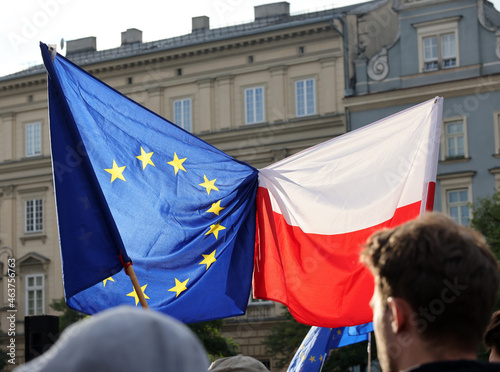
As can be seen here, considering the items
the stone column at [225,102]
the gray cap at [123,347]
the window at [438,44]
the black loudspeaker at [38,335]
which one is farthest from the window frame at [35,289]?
the gray cap at [123,347]

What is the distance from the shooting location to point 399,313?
8.08ft

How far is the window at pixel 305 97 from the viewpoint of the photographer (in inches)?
1470

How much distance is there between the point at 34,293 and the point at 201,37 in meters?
13.4

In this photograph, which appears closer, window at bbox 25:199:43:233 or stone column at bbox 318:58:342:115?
stone column at bbox 318:58:342:115

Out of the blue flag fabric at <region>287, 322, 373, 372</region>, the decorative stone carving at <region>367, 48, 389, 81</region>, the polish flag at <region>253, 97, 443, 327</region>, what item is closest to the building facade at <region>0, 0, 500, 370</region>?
the decorative stone carving at <region>367, 48, 389, 81</region>

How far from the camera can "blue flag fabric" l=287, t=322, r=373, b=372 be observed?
943 centimetres

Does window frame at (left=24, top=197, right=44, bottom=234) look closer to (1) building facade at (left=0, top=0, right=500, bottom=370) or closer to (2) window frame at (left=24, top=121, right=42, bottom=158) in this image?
(1) building facade at (left=0, top=0, right=500, bottom=370)

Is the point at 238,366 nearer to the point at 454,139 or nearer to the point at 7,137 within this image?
the point at 454,139

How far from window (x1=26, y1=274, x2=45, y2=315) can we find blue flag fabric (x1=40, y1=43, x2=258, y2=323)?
35.1 metres

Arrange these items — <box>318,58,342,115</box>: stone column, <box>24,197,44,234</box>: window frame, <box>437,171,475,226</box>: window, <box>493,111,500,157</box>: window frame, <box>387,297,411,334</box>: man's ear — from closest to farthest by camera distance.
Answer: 1. <box>387,297,411,334</box>: man's ear
2. <box>493,111,500,157</box>: window frame
3. <box>437,171,475,226</box>: window
4. <box>318,58,342,115</box>: stone column
5. <box>24,197,44,234</box>: window frame

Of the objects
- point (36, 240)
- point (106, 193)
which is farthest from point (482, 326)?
point (36, 240)

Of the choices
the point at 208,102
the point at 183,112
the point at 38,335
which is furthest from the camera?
the point at 183,112

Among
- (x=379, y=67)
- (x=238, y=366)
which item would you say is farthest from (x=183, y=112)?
(x=238, y=366)

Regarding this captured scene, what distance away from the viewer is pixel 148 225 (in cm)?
750
